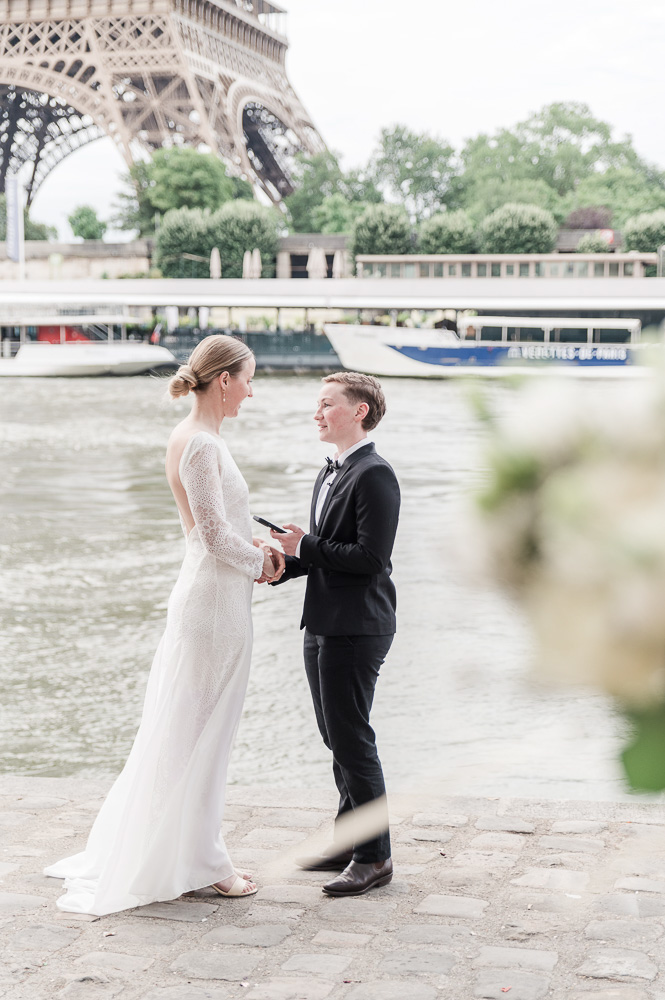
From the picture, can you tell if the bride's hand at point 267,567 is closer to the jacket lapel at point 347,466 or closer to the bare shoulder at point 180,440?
the jacket lapel at point 347,466

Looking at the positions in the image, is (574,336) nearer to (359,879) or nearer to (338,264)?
(338,264)

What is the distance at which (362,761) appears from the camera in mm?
3723

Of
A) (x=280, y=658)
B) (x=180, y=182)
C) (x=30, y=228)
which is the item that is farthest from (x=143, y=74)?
(x=280, y=658)

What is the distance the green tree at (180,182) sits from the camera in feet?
195

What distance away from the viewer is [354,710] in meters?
3.69

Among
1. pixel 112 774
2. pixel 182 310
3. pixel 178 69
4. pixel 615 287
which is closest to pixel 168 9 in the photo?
pixel 178 69

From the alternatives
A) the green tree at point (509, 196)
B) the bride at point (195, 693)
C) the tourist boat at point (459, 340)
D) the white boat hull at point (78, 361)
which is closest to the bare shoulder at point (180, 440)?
the bride at point (195, 693)

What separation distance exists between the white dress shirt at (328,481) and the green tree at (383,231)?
5632 cm

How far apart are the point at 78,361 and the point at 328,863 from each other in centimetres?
3943

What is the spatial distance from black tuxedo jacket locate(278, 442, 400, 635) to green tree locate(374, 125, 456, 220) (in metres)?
68.7

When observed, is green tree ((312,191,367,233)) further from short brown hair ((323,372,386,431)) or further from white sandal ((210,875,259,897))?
white sandal ((210,875,259,897))

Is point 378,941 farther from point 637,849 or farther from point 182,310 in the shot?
point 182,310

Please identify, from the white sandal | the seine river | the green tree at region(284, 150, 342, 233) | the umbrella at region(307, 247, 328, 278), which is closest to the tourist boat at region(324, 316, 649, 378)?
the umbrella at region(307, 247, 328, 278)

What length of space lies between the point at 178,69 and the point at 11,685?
1978 inches
